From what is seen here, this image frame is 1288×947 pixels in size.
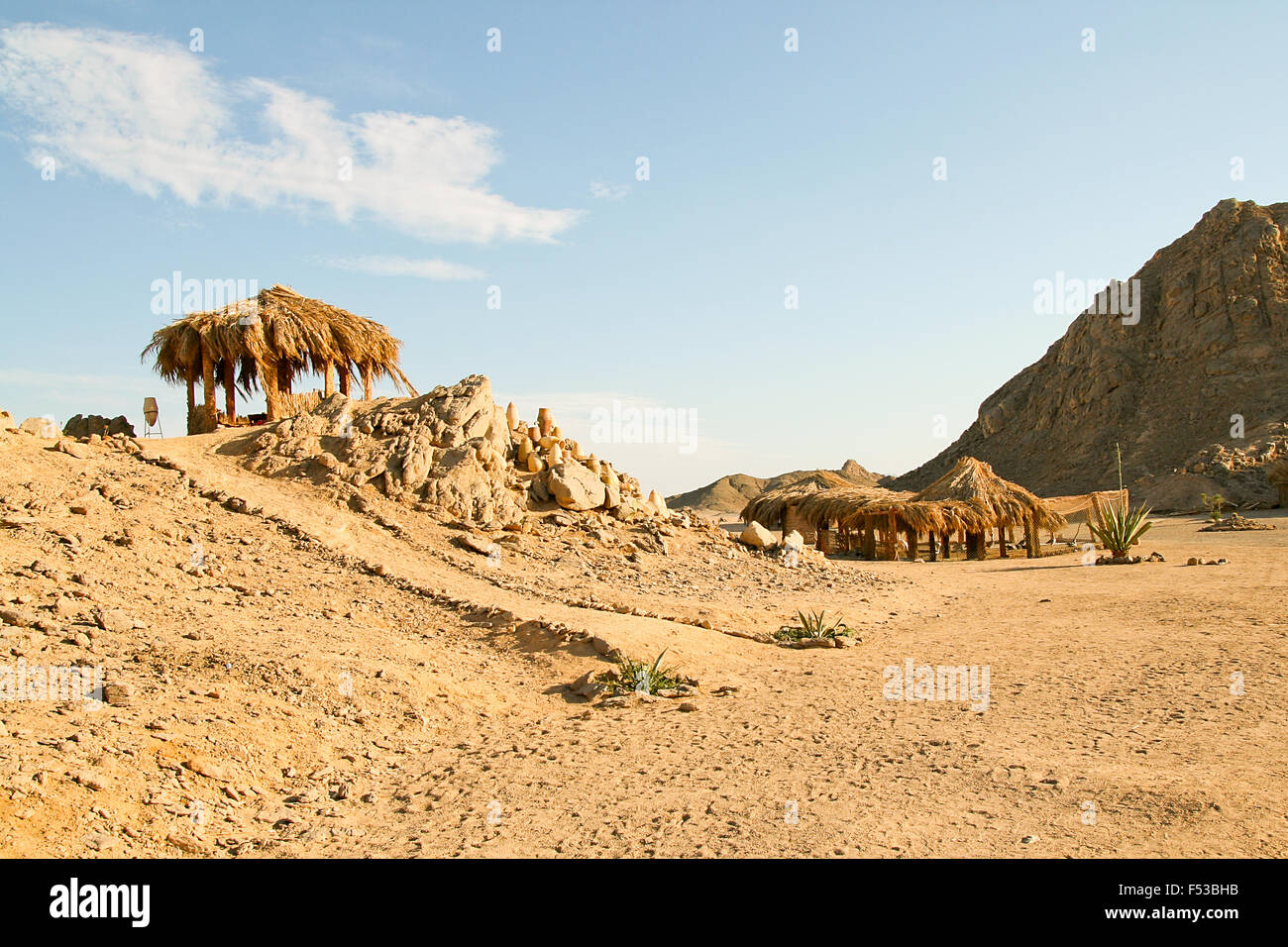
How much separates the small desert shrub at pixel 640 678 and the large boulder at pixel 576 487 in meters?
5.12

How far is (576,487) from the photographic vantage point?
11695 mm

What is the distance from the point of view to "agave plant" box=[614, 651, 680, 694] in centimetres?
624

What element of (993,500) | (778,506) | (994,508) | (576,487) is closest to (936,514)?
(994,508)

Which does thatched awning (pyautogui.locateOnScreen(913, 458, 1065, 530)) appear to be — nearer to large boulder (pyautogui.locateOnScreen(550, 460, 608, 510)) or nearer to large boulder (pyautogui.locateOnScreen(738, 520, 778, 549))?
large boulder (pyautogui.locateOnScreen(738, 520, 778, 549))

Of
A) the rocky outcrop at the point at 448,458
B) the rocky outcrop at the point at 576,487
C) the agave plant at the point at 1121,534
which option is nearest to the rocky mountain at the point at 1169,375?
the agave plant at the point at 1121,534

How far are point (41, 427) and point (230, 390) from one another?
3.87m

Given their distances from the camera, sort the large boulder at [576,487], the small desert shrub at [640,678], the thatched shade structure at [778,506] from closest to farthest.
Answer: the small desert shrub at [640,678], the large boulder at [576,487], the thatched shade structure at [778,506]

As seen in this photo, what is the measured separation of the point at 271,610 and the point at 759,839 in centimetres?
459

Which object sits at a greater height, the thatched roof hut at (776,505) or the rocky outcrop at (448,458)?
the rocky outcrop at (448,458)

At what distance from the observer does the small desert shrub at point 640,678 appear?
6234 millimetres

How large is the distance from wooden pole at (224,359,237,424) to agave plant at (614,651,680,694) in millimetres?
9577

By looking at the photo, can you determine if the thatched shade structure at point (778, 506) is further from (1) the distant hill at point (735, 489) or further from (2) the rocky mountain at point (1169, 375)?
(1) the distant hill at point (735, 489)

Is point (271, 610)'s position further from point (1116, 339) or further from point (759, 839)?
point (1116, 339)

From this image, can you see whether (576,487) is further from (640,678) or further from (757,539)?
(640,678)
